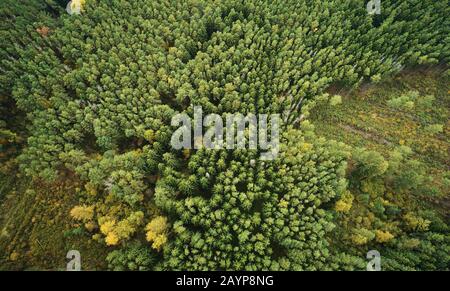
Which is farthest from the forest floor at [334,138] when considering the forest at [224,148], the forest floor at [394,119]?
the forest at [224,148]

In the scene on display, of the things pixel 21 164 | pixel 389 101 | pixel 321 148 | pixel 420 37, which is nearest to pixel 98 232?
pixel 21 164

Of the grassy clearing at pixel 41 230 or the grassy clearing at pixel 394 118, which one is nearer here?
the grassy clearing at pixel 41 230

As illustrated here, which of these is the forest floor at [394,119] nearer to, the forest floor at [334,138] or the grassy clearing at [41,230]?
the forest floor at [334,138]

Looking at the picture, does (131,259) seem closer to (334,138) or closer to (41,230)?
(41,230)

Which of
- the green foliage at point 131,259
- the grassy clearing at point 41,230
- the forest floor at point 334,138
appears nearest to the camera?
the green foliage at point 131,259

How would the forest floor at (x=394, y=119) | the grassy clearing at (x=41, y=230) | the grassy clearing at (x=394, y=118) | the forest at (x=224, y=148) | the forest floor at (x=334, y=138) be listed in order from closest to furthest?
the forest at (x=224, y=148), the grassy clearing at (x=41, y=230), the forest floor at (x=334, y=138), the forest floor at (x=394, y=119), the grassy clearing at (x=394, y=118)

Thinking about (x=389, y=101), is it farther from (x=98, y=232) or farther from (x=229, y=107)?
(x=98, y=232)
